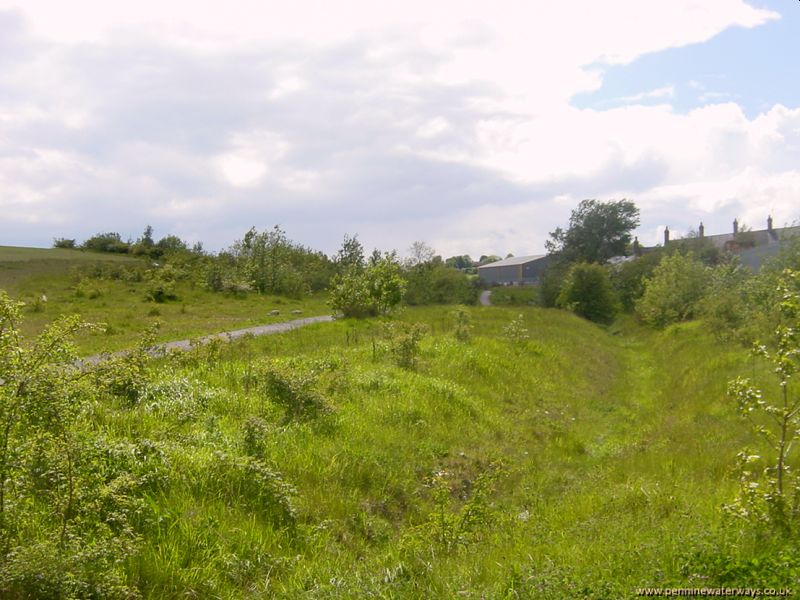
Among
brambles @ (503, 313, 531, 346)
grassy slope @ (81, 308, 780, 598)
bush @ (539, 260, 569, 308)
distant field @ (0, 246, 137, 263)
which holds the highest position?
distant field @ (0, 246, 137, 263)

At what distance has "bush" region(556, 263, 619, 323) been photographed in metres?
48.2

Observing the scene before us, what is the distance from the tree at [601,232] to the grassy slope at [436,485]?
202ft

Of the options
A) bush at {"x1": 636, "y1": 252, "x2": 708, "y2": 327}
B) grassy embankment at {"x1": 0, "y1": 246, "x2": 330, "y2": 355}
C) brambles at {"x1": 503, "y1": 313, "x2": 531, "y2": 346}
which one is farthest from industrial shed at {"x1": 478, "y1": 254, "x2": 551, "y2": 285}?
brambles at {"x1": 503, "y1": 313, "x2": 531, "y2": 346}

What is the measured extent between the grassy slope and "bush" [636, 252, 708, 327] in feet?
73.4

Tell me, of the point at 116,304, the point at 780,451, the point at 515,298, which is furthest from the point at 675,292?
the point at 780,451

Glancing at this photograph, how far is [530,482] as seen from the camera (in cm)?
891

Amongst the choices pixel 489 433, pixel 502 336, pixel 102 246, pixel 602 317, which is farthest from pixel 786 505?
pixel 102 246

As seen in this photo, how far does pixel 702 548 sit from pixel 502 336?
16.7 m

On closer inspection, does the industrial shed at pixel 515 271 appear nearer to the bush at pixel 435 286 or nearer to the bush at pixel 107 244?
the bush at pixel 435 286

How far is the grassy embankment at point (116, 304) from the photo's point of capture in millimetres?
20539

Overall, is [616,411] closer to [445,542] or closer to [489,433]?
[489,433]

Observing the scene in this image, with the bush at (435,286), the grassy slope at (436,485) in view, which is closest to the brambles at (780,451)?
the grassy slope at (436,485)

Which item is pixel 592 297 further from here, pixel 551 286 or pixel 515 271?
pixel 515 271

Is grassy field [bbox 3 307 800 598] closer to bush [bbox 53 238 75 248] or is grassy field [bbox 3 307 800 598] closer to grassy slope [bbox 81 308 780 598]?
grassy slope [bbox 81 308 780 598]
